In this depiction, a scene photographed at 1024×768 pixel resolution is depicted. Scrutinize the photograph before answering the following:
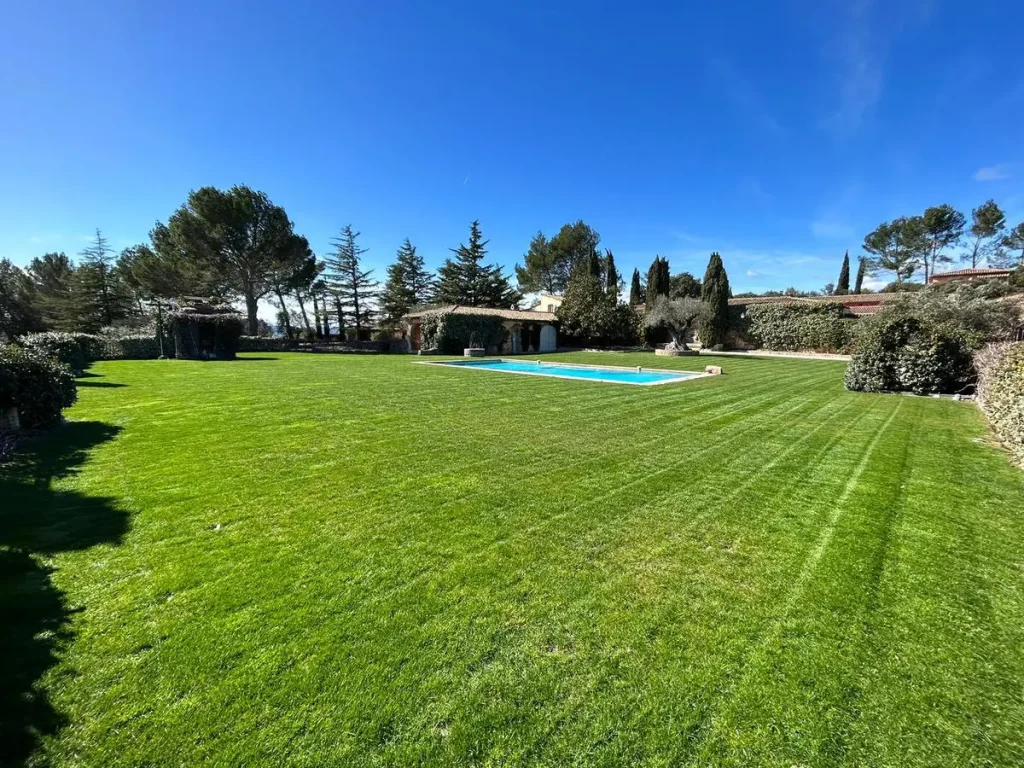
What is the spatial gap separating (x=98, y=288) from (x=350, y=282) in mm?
17696

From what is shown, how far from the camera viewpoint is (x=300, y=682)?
1.74 metres

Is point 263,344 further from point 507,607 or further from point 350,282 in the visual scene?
point 507,607

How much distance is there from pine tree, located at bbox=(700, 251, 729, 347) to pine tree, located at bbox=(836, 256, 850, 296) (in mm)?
24065

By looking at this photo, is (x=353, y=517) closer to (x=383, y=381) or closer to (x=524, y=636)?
(x=524, y=636)

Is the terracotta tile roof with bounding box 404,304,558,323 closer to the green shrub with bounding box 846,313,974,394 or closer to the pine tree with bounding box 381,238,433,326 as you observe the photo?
the pine tree with bounding box 381,238,433,326

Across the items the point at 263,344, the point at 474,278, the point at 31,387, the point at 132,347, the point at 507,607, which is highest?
the point at 474,278

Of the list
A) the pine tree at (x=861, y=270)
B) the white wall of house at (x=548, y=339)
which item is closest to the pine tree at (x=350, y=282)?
the white wall of house at (x=548, y=339)

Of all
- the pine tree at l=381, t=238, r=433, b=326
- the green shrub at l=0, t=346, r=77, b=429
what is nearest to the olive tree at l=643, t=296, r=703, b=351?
the pine tree at l=381, t=238, r=433, b=326

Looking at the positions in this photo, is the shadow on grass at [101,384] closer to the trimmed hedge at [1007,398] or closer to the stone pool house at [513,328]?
the trimmed hedge at [1007,398]

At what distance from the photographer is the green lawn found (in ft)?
5.09

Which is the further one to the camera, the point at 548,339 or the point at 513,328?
the point at 548,339

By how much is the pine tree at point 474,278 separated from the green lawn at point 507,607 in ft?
118

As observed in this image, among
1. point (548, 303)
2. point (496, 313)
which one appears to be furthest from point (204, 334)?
point (548, 303)

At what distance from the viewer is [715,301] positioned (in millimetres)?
28438
